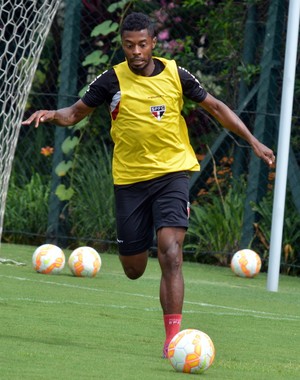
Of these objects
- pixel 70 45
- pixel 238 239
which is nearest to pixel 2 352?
pixel 238 239

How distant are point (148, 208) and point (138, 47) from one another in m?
1.03

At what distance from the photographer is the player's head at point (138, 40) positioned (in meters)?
7.79

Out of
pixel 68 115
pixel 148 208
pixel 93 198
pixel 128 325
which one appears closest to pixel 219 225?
pixel 93 198

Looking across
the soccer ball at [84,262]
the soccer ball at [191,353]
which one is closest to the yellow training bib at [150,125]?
the soccer ball at [191,353]

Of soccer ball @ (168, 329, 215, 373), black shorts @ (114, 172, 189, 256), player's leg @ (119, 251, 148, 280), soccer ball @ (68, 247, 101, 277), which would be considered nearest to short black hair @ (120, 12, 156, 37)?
black shorts @ (114, 172, 189, 256)

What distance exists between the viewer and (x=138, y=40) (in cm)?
777

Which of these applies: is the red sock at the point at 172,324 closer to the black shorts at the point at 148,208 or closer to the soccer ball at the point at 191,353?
the black shorts at the point at 148,208

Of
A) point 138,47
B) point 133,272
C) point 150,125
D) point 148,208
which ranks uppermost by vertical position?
point 138,47

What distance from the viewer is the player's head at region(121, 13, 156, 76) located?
779 centimetres

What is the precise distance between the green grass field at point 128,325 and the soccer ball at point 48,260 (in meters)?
0.11

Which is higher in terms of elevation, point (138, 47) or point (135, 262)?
point (138, 47)

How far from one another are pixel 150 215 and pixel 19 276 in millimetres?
3792

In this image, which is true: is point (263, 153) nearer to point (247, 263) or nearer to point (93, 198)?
point (247, 263)

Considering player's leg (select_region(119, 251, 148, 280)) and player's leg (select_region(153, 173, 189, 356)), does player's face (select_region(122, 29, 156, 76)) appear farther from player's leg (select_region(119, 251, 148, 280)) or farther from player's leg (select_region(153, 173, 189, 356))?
player's leg (select_region(119, 251, 148, 280))
